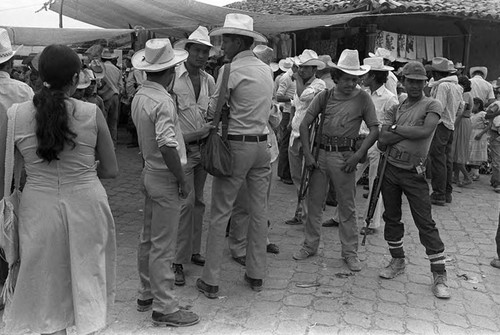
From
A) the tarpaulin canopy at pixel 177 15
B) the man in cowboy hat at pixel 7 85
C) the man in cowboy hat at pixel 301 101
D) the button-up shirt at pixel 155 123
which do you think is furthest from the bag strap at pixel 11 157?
the tarpaulin canopy at pixel 177 15

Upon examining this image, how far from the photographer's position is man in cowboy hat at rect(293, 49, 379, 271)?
469 cm

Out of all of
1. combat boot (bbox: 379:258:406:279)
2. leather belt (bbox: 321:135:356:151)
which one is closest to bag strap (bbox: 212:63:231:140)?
leather belt (bbox: 321:135:356:151)

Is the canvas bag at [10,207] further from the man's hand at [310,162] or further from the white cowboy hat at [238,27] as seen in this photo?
the man's hand at [310,162]

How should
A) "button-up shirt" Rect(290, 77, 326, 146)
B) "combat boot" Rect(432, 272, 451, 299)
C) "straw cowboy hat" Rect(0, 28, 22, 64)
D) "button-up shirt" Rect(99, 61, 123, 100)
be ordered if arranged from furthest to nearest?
"button-up shirt" Rect(99, 61, 123, 100) → "button-up shirt" Rect(290, 77, 326, 146) → "combat boot" Rect(432, 272, 451, 299) → "straw cowboy hat" Rect(0, 28, 22, 64)

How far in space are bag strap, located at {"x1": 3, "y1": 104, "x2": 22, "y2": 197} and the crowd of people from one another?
3cm

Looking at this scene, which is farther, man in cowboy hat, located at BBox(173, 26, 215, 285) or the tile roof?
the tile roof

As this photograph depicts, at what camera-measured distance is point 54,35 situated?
21.5 ft

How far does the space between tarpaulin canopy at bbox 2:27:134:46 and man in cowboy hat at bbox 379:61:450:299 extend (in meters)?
3.84

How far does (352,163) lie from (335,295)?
1211 mm

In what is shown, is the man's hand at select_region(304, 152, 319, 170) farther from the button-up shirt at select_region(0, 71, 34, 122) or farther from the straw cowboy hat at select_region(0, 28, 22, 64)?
the straw cowboy hat at select_region(0, 28, 22, 64)

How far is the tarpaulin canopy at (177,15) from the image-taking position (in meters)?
6.60

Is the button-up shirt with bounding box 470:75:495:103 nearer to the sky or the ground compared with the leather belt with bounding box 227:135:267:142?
nearer to the ground

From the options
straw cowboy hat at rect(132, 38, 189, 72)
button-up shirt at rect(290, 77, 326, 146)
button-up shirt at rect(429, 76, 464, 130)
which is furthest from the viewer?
button-up shirt at rect(429, 76, 464, 130)

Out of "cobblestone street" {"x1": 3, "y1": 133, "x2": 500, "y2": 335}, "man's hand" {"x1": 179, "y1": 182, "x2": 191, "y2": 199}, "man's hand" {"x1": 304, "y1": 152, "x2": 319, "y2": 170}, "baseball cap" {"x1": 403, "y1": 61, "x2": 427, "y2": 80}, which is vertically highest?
"baseball cap" {"x1": 403, "y1": 61, "x2": 427, "y2": 80}
